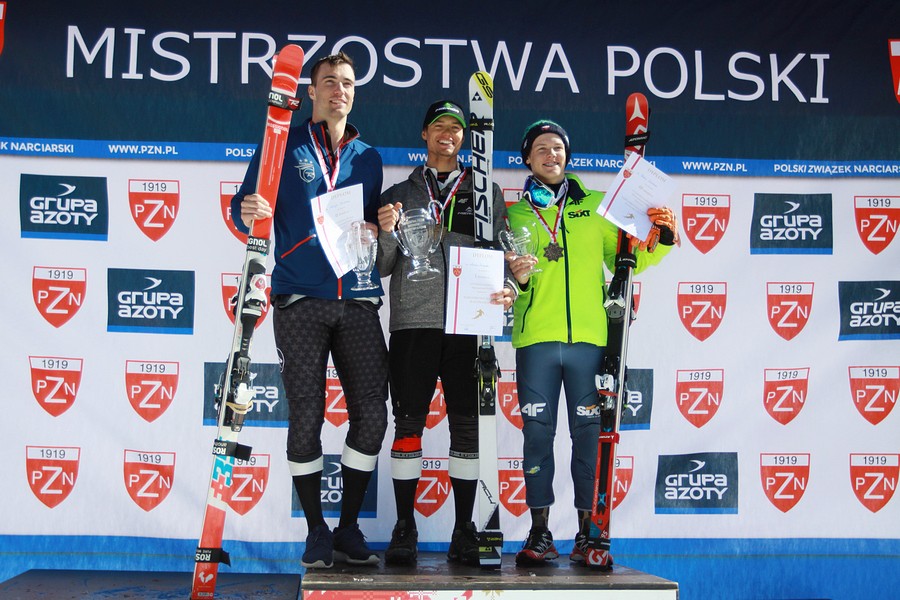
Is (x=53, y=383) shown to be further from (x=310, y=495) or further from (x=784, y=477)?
(x=784, y=477)

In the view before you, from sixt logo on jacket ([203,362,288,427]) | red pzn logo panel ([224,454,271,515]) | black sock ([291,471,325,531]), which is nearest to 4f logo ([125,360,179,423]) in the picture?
sixt logo on jacket ([203,362,288,427])

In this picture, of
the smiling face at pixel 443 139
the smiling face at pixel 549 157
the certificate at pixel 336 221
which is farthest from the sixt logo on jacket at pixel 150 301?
the smiling face at pixel 549 157

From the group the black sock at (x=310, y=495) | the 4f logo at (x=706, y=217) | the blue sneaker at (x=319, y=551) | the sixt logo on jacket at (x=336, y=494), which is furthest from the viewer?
the 4f logo at (x=706, y=217)

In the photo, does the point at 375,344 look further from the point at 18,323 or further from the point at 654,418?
the point at 18,323

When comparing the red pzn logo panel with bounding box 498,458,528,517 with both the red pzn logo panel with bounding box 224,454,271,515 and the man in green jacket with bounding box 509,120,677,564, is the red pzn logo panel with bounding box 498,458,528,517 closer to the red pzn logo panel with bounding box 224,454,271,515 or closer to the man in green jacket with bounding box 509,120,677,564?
the man in green jacket with bounding box 509,120,677,564

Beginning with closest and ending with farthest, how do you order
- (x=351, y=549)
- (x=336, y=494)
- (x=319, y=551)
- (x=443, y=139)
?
(x=319, y=551) < (x=351, y=549) < (x=443, y=139) < (x=336, y=494)

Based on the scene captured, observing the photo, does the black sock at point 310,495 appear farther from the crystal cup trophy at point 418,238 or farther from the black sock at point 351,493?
the crystal cup trophy at point 418,238

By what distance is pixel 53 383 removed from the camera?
11.8 ft

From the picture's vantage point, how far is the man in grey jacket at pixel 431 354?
9.49ft

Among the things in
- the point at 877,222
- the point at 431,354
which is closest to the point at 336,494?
the point at 431,354

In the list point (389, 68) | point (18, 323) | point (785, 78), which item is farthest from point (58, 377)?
point (785, 78)

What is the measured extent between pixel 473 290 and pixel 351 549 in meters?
0.97

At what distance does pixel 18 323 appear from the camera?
359 cm

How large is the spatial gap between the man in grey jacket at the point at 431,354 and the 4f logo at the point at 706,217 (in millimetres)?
1176
